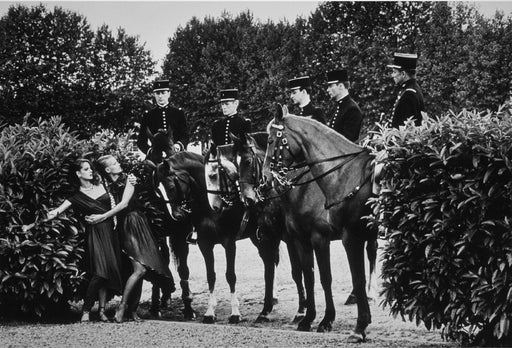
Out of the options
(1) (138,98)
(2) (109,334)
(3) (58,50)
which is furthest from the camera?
(1) (138,98)

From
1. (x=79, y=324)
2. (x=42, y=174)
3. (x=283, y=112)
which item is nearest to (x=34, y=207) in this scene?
(x=42, y=174)

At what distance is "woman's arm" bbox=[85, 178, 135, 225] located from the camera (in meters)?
12.0

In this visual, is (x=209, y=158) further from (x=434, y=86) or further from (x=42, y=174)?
(x=434, y=86)

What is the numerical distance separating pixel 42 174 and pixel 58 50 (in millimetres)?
19619

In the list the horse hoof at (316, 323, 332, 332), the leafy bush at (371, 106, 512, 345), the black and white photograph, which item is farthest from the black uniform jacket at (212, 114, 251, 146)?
the leafy bush at (371, 106, 512, 345)

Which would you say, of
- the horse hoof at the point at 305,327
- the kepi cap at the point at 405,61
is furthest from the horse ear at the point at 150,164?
the kepi cap at the point at 405,61

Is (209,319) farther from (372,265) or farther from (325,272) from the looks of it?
(372,265)

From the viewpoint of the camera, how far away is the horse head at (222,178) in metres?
12.5

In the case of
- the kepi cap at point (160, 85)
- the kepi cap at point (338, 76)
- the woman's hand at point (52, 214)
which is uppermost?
the kepi cap at point (160, 85)

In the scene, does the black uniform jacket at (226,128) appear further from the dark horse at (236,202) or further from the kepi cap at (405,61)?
the kepi cap at (405,61)

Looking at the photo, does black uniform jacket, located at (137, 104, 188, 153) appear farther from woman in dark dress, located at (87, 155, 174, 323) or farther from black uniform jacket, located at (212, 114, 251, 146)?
woman in dark dress, located at (87, 155, 174, 323)

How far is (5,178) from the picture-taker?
12031 millimetres

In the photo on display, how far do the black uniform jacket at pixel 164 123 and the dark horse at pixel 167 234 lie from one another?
3.93 ft

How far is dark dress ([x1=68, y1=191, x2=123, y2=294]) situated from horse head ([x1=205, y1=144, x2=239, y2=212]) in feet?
5.56
